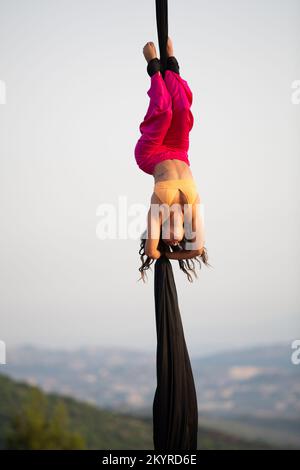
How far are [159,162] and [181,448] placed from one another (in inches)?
59.5

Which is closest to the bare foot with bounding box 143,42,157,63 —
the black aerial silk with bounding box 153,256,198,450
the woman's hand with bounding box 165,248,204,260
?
the woman's hand with bounding box 165,248,204,260

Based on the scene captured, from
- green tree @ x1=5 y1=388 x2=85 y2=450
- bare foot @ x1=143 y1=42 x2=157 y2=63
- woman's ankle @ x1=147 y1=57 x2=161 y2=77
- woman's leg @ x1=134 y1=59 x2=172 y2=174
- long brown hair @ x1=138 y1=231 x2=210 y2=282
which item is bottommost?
green tree @ x1=5 y1=388 x2=85 y2=450

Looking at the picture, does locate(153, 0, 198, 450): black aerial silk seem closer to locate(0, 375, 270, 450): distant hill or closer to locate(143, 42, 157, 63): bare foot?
locate(143, 42, 157, 63): bare foot

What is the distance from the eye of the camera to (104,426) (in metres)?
13.3

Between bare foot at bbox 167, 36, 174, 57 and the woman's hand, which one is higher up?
bare foot at bbox 167, 36, 174, 57

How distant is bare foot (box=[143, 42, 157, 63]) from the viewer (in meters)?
4.22

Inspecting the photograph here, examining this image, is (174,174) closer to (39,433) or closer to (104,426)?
(39,433)

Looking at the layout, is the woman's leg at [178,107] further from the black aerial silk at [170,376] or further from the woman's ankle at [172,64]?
the black aerial silk at [170,376]

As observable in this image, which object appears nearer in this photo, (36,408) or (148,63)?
(148,63)

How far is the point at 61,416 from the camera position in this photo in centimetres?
1095

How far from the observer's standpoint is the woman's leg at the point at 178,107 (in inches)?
166

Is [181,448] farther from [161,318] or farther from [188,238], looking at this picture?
[188,238]

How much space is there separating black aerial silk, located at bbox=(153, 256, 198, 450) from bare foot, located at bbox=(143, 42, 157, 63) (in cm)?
118
